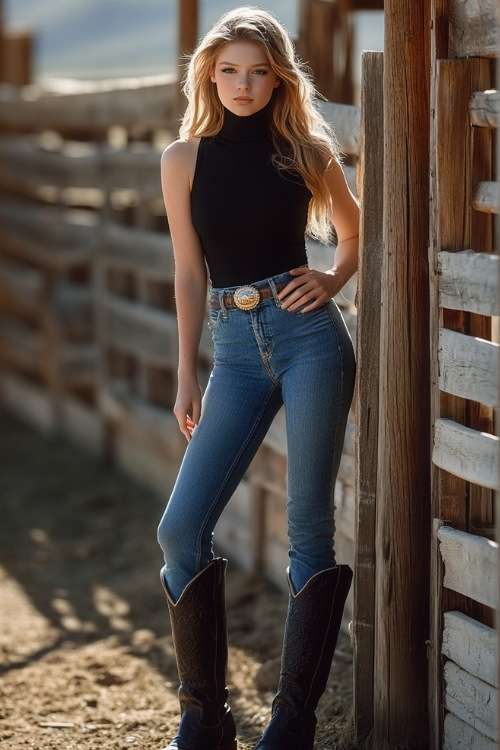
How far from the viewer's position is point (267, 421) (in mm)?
2979

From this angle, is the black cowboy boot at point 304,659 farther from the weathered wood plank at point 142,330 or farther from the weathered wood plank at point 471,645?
the weathered wood plank at point 142,330

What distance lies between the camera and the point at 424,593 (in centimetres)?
301

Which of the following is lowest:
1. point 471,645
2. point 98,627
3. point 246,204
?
point 98,627

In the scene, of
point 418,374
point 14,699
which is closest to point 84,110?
point 14,699

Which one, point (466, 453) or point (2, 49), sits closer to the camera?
point (466, 453)

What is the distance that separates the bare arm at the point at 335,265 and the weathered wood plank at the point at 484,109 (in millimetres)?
456

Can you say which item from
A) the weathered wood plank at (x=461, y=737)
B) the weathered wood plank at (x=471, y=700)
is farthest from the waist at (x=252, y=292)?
the weathered wood plank at (x=461, y=737)

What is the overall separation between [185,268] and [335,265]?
16.3 inches

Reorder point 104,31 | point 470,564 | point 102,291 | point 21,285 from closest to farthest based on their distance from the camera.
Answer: point 470,564
point 102,291
point 21,285
point 104,31

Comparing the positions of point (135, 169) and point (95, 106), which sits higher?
point (95, 106)

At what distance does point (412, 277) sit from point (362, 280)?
0.16 metres

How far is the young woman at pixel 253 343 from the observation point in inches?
113

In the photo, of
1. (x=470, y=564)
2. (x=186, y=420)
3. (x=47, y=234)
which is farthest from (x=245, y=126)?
→ (x=47, y=234)

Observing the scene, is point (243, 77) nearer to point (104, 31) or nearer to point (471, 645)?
point (471, 645)
